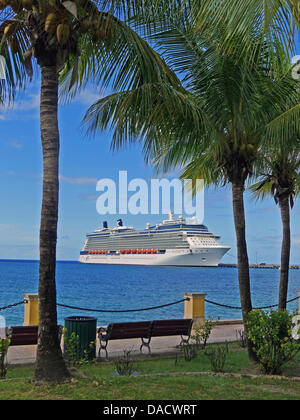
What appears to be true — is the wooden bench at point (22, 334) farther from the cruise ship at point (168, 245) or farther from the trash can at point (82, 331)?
the cruise ship at point (168, 245)

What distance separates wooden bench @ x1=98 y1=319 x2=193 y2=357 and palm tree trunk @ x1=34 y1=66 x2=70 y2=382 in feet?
9.68

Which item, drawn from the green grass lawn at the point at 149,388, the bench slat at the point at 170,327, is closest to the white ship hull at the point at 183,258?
the bench slat at the point at 170,327

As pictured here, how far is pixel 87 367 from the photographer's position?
8633mm

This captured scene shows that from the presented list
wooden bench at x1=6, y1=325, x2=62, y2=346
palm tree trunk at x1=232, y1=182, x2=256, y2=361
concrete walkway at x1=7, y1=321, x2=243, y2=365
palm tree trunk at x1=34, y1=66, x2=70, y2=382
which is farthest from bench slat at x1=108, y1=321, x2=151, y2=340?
palm tree trunk at x1=34, y1=66, x2=70, y2=382

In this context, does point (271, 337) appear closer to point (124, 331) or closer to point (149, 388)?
point (149, 388)

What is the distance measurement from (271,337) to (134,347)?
12.7 ft

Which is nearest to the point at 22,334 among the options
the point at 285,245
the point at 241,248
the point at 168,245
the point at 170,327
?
the point at 170,327

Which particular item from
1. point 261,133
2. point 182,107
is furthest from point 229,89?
point 182,107

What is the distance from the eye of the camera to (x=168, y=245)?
301 ft

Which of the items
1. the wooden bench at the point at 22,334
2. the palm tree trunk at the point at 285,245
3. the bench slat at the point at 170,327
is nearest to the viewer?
the wooden bench at the point at 22,334

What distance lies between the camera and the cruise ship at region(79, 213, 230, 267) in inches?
3546

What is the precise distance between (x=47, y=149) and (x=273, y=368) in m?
5.12

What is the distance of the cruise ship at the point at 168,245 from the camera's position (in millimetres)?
90062
